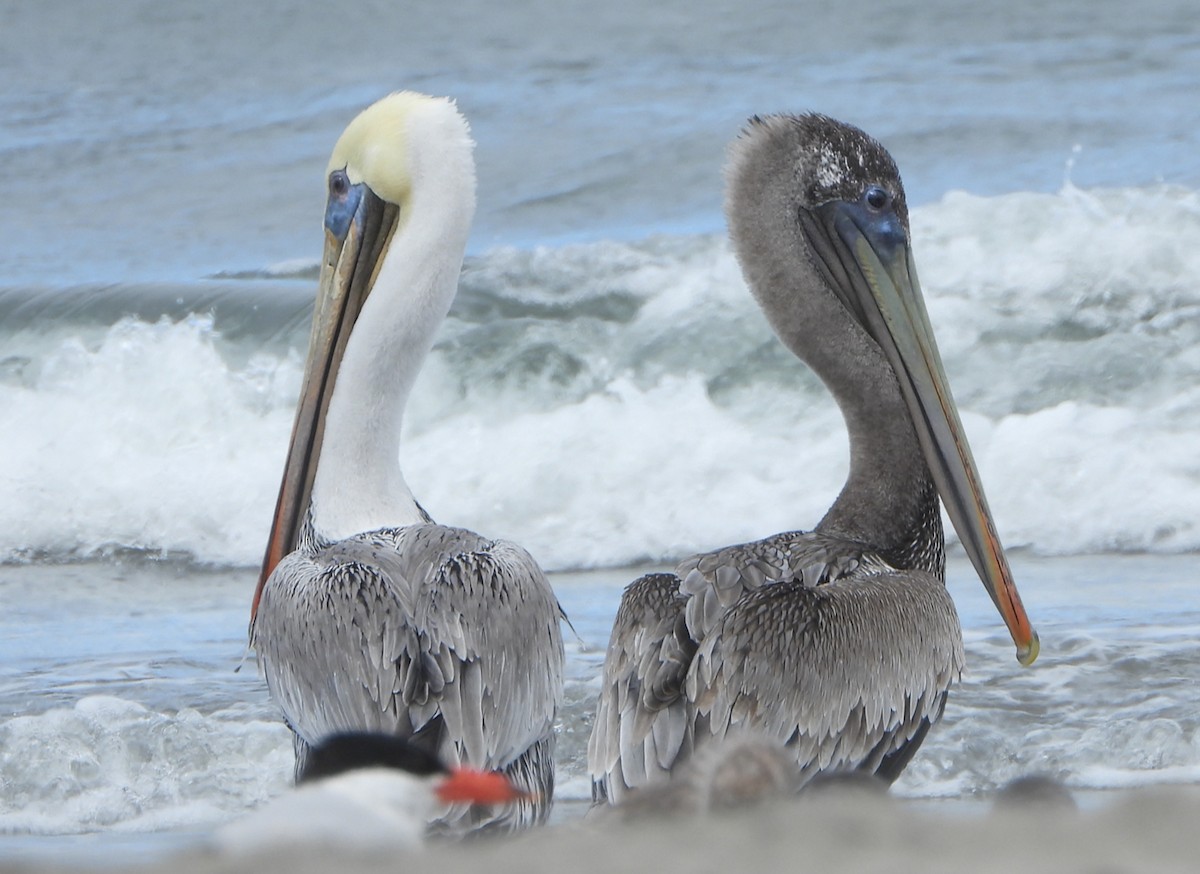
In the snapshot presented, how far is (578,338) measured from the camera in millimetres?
11469

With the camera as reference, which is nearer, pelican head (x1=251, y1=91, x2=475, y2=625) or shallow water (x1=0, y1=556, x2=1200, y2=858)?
pelican head (x1=251, y1=91, x2=475, y2=625)

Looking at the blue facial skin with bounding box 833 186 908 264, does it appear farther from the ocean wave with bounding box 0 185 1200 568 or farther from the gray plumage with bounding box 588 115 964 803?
the ocean wave with bounding box 0 185 1200 568

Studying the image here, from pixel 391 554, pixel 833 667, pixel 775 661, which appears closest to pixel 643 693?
pixel 775 661

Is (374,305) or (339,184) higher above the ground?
(339,184)

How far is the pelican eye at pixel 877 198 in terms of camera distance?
4852 mm

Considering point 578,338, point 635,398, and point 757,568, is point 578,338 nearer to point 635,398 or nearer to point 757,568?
point 635,398

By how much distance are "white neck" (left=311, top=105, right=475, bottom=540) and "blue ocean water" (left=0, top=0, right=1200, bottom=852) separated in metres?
0.98

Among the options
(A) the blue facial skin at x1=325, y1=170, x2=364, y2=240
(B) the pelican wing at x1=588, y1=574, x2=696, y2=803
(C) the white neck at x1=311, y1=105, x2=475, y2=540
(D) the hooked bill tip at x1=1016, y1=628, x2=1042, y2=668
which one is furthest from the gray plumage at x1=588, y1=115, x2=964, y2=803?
(A) the blue facial skin at x1=325, y1=170, x2=364, y2=240

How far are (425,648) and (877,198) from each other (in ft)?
5.65

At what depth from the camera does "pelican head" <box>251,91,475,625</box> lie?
15.9 feet

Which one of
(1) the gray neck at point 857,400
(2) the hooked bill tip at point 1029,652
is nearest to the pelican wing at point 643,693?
(1) the gray neck at point 857,400

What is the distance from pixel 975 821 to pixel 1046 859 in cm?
20

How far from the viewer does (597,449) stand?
10008mm

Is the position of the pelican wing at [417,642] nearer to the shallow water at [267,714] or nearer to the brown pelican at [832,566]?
the brown pelican at [832,566]
